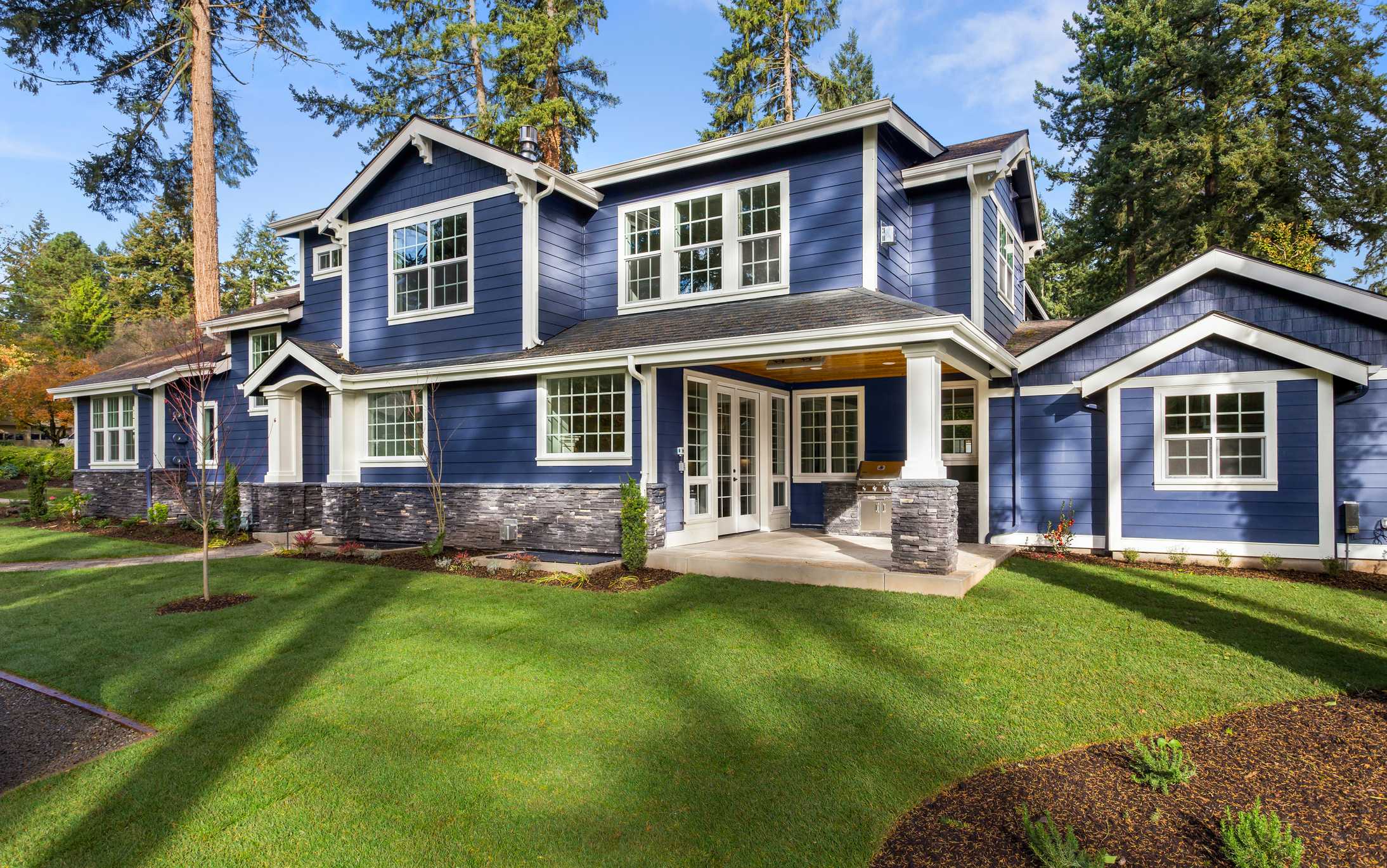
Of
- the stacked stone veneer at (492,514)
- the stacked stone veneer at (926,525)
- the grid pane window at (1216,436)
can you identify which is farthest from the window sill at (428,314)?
the grid pane window at (1216,436)

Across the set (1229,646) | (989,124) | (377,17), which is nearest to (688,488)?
(1229,646)

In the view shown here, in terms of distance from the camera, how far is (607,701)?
4.51 m

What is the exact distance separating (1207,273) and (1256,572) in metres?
3.83

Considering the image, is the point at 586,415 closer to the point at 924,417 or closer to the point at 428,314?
the point at 428,314

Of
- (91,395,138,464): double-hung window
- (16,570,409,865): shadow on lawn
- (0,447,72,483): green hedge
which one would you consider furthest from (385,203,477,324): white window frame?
(0,447,72,483): green hedge

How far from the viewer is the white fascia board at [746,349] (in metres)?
7.40

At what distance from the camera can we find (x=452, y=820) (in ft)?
10.2

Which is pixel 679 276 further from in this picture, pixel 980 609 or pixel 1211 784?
pixel 1211 784

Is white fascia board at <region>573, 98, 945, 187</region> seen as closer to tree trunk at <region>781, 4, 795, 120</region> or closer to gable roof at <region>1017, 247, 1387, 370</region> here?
gable roof at <region>1017, 247, 1387, 370</region>

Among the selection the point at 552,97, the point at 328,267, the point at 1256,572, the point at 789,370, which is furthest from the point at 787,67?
the point at 1256,572

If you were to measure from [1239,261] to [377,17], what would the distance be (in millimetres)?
23122

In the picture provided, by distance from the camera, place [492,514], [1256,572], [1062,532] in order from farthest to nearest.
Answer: [492,514]
[1062,532]
[1256,572]

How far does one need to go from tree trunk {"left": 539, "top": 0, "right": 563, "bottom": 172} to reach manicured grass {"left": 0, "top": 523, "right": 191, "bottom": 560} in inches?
518

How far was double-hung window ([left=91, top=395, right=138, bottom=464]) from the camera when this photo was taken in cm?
1622
